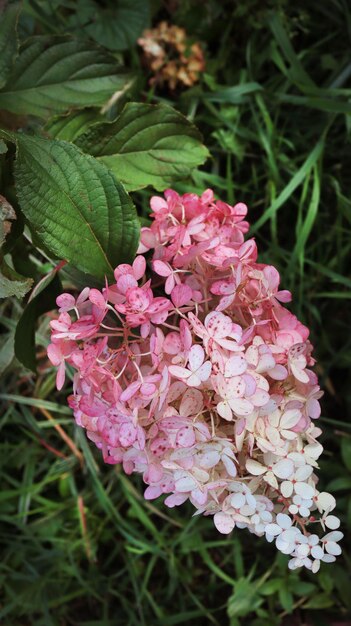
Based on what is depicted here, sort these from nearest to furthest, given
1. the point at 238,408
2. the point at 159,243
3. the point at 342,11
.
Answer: the point at 238,408 < the point at 159,243 < the point at 342,11

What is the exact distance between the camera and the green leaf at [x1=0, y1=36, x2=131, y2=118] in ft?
3.13

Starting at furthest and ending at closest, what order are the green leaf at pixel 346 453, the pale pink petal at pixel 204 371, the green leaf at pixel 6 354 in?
1. the green leaf at pixel 346 453
2. the green leaf at pixel 6 354
3. the pale pink petal at pixel 204 371

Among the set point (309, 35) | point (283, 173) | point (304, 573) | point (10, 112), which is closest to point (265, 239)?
point (283, 173)

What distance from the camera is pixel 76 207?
29.5 inches

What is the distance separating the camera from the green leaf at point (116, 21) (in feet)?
3.69

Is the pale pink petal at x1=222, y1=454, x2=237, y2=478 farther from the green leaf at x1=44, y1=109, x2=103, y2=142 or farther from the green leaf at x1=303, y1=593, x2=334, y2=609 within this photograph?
the green leaf at x1=303, y1=593, x2=334, y2=609

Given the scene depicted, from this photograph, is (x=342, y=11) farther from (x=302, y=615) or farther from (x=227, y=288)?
(x=302, y=615)

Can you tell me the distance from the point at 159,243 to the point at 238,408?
25 centimetres

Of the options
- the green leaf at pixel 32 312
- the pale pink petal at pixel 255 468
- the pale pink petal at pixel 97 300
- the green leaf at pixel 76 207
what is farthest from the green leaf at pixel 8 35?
the pale pink petal at pixel 255 468

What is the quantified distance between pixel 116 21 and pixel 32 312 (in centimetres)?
61

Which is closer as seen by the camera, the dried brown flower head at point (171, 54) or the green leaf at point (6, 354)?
the green leaf at point (6, 354)

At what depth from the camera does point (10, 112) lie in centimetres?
95

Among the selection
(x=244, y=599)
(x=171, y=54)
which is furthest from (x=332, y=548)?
(x=171, y=54)

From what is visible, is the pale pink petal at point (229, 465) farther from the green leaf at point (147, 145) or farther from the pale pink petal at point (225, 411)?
the green leaf at point (147, 145)
